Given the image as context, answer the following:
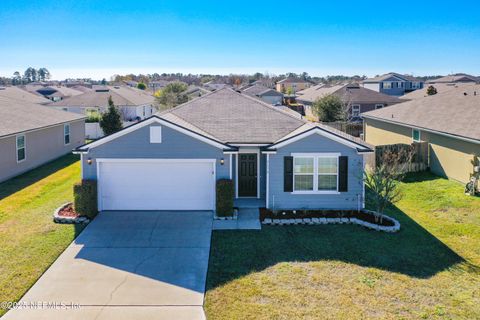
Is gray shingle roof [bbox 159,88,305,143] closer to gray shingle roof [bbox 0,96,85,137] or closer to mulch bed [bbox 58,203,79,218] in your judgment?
mulch bed [bbox 58,203,79,218]

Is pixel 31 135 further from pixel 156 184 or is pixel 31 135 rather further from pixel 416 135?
pixel 416 135

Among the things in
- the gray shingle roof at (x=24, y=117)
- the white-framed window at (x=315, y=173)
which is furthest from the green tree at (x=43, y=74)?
the white-framed window at (x=315, y=173)

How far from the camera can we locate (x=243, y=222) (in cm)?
1398

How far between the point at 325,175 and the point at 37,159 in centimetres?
1722

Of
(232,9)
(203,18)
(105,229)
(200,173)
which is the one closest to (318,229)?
(200,173)

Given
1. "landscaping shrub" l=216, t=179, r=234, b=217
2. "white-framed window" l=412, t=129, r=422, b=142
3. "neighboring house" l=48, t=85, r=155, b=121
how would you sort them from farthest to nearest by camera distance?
"neighboring house" l=48, t=85, r=155, b=121 < "white-framed window" l=412, t=129, r=422, b=142 < "landscaping shrub" l=216, t=179, r=234, b=217

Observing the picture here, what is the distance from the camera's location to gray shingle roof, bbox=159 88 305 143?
53.0 feet

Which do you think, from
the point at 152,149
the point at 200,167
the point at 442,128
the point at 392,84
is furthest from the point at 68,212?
the point at 392,84

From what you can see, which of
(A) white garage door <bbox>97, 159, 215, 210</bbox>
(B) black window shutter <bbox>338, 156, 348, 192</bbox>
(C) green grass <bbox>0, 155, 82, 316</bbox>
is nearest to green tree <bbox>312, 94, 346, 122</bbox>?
(C) green grass <bbox>0, 155, 82, 316</bbox>

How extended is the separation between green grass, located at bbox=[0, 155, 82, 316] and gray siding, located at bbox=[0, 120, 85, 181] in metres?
0.62

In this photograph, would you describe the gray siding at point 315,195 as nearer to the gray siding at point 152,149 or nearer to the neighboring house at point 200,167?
the neighboring house at point 200,167

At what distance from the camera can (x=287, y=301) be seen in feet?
28.9

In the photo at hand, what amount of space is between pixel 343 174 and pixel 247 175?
3.79 metres

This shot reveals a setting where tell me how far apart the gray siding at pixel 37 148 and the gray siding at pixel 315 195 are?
13.4 m
